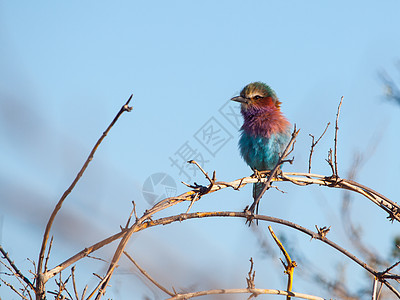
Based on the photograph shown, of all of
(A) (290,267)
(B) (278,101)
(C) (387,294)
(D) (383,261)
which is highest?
(B) (278,101)

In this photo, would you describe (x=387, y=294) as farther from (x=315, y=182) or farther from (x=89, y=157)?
(x=89, y=157)

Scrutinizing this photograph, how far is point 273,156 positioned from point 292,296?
279 centimetres

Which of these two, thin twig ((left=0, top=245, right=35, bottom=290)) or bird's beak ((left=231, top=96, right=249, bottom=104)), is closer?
thin twig ((left=0, top=245, right=35, bottom=290))

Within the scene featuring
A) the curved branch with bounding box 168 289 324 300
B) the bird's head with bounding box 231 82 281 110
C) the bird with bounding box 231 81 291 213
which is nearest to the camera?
the curved branch with bounding box 168 289 324 300

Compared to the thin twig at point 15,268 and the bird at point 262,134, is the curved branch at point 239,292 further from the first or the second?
the bird at point 262,134

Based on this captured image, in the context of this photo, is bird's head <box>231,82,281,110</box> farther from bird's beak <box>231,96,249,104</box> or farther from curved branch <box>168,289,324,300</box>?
curved branch <box>168,289,324,300</box>

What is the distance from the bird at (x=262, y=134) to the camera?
480 cm

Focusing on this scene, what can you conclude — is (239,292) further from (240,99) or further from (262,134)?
(240,99)

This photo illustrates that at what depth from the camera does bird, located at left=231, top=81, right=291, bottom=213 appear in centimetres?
480

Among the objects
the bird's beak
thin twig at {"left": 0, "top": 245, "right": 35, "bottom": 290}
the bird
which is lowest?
thin twig at {"left": 0, "top": 245, "right": 35, "bottom": 290}

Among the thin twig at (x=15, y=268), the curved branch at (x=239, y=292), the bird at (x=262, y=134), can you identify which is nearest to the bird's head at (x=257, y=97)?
the bird at (x=262, y=134)

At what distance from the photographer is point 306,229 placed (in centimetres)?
234

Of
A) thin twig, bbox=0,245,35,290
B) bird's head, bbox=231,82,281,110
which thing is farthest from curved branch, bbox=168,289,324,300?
bird's head, bbox=231,82,281,110

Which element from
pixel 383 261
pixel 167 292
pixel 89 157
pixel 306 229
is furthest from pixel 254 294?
pixel 383 261
